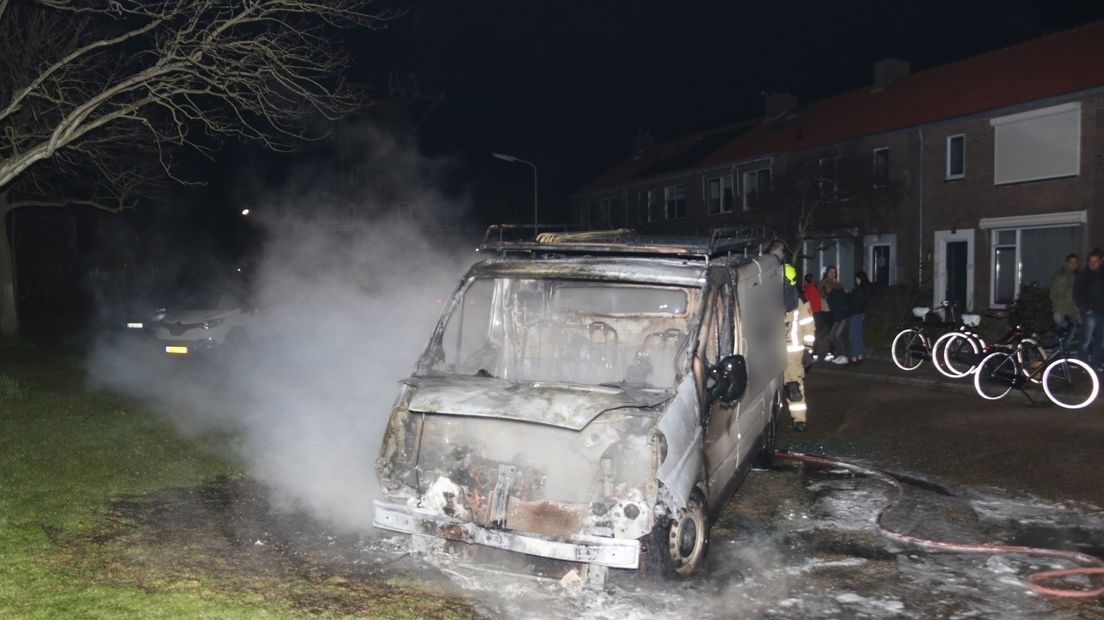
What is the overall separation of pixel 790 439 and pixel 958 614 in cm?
490

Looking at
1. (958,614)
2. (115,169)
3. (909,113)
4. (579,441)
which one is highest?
(909,113)

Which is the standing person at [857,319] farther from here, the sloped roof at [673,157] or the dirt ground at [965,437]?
the sloped roof at [673,157]

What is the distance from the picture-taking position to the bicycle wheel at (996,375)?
38.2 ft

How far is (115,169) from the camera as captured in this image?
19562 mm

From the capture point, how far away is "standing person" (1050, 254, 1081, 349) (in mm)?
13008

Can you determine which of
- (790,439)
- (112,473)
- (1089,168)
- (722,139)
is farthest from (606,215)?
(112,473)

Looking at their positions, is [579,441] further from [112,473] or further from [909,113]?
[909,113]

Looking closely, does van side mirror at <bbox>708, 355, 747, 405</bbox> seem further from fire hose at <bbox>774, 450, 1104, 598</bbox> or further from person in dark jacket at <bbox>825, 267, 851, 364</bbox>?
person in dark jacket at <bbox>825, 267, 851, 364</bbox>

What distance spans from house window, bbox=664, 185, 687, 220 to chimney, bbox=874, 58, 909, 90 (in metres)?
9.57

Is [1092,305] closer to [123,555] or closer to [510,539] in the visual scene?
[510,539]

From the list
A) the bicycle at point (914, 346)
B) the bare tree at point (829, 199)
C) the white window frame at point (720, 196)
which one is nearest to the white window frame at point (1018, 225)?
the bare tree at point (829, 199)

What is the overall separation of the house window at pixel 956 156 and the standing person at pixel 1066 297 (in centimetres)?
1160

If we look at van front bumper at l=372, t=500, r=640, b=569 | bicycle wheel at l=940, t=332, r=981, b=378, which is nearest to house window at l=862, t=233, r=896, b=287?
bicycle wheel at l=940, t=332, r=981, b=378

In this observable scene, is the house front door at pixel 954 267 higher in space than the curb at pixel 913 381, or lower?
higher
